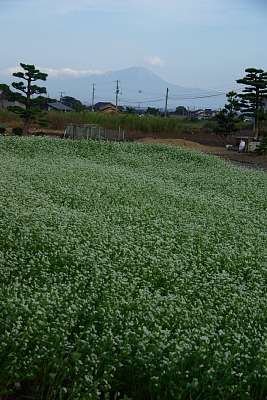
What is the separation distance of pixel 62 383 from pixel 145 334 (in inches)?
24.5

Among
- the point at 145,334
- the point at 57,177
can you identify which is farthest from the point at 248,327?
the point at 57,177

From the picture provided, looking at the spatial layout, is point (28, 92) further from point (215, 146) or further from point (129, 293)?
point (129, 293)

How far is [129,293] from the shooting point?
14.0 feet

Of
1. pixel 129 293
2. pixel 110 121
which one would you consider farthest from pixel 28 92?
pixel 129 293

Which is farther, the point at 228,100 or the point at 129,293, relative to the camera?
the point at 228,100

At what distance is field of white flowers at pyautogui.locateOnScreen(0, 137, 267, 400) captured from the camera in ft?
11.1

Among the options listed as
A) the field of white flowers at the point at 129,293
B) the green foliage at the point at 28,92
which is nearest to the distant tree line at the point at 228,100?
the green foliage at the point at 28,92

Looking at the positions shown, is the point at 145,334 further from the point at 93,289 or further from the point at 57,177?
the point at 57,177

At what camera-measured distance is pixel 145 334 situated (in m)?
3.61

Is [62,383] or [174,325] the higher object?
[174,325]

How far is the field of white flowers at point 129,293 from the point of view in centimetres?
338

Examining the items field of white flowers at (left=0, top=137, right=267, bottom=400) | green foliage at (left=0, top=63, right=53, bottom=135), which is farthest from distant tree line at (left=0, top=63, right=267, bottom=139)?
field of white flowers at (left=0, top=137, right=267, bottom=400)

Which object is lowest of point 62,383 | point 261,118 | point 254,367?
point 62,383

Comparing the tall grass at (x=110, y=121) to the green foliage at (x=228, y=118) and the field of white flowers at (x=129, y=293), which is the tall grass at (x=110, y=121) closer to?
the green foliage at (x=228, y=118)
